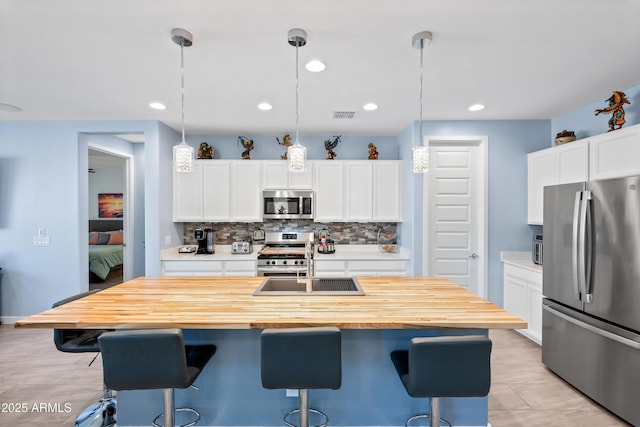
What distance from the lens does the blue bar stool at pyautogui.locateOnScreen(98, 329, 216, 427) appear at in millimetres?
1418

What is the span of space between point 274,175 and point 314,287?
237 centimetres

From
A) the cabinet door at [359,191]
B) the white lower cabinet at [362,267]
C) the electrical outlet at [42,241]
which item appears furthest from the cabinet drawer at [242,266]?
the electrical outlet at [42,241]

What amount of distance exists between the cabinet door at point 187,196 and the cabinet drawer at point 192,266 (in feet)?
2.12

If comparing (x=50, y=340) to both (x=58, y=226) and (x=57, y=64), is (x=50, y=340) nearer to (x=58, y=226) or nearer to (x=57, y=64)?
(x=58, y=226)

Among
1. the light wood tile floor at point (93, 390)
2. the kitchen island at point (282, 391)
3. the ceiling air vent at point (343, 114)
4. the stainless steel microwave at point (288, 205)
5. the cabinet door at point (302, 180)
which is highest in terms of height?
the ceiling air vent at point (343, 114)

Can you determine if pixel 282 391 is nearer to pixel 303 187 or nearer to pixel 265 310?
pixel 265 310

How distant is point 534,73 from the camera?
254cm

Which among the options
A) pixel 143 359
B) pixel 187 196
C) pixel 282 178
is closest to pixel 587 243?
pixel 143 359

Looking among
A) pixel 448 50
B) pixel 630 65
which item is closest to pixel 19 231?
pixel 448 50

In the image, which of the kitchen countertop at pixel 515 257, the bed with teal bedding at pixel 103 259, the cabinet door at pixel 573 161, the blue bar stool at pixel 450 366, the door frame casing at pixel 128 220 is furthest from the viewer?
the bed with teal bedding at pixel 103 259

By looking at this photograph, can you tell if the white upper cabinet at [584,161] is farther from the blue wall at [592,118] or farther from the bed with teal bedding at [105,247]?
the bed with teal bedding at [105,247]

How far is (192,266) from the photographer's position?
12.9ft

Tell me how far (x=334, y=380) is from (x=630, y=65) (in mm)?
3177

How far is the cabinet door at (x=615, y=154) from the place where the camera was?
248 cm
